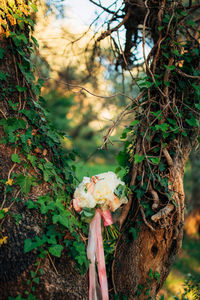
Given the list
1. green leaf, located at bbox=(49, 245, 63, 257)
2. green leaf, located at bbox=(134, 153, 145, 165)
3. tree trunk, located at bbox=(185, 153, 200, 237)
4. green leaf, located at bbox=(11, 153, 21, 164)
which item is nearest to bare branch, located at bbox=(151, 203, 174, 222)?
green leaf, located at bbox=(134, 153, 145, 165)

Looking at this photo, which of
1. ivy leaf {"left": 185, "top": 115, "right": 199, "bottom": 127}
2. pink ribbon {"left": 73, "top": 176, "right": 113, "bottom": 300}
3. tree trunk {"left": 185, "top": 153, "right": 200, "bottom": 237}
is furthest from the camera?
tree trunk {"left": 185, "top": 153, "right": 200, "bottom": 237}

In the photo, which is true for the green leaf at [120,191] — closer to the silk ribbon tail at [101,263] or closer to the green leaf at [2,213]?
the silk ribbon tail at [101,263]

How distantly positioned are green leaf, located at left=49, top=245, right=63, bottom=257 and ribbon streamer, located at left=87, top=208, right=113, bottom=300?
353 mm

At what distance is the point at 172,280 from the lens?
4.60 metres

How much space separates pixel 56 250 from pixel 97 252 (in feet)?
1.41

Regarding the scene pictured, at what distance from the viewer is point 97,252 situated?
1901 mm

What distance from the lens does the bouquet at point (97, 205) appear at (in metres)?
1.81

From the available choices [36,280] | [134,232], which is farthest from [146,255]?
[36,280]

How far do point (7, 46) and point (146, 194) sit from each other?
144 centimetres

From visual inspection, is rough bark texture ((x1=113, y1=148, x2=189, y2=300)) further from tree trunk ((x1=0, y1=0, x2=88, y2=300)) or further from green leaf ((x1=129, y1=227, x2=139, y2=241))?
tree trunk ((x1=0, y1=0, x2=88, y2=300))

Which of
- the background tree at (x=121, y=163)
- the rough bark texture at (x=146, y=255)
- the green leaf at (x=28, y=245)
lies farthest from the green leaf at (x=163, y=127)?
the green leaf at (x=28, y=245)

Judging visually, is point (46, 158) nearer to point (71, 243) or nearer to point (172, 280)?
point (71, 243)

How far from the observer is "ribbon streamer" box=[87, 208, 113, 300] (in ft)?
6.10

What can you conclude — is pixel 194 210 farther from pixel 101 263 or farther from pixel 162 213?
pixel 101 263
